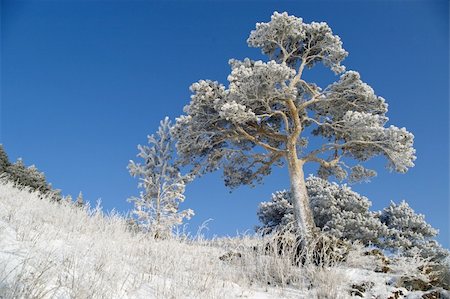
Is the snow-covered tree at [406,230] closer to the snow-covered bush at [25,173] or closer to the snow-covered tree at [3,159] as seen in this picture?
the snow-covered bush at [25,173]

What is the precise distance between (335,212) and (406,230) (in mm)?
3594

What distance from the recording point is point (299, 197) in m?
14.4

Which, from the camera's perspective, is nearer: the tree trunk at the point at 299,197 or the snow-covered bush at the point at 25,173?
the tree trunk at the point at 299,197

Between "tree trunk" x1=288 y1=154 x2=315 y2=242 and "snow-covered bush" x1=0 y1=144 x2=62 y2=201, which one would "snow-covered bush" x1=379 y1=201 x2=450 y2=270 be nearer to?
"tree trunk" x1=288 y1=154 x2=315 y2=242

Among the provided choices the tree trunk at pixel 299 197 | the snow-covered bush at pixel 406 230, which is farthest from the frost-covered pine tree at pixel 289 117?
the snow-covered bush at pixel 406 230

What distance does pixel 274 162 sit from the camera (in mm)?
17047

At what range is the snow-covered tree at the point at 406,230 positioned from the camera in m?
18.5

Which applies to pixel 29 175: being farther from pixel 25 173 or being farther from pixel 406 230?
pixel 406 230

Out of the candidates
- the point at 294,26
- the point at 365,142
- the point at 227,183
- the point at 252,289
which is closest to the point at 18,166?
the point at 227,183

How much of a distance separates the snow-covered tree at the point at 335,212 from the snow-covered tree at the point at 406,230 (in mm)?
590

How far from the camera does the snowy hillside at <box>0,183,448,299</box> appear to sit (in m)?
4.48

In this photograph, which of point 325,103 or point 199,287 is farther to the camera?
point 325,103

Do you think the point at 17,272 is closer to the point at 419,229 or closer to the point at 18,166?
the point at 419,229

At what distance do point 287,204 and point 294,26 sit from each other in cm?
904
